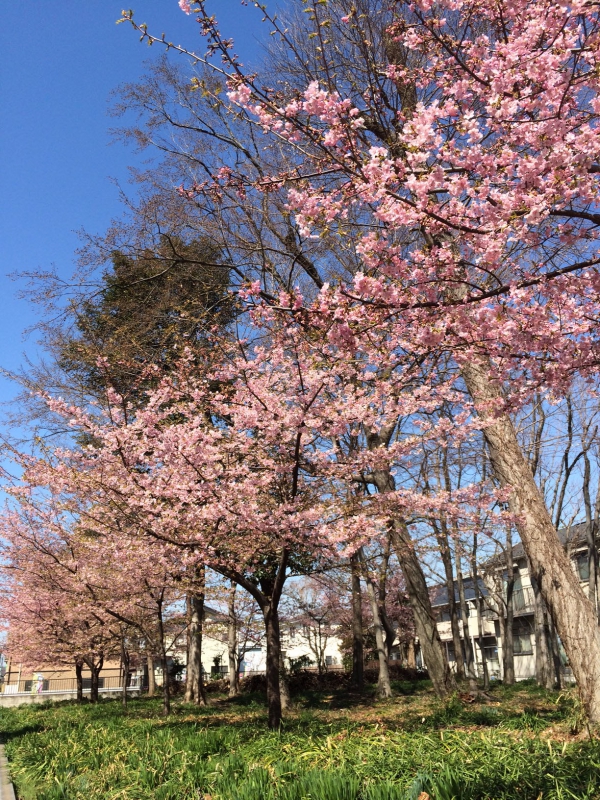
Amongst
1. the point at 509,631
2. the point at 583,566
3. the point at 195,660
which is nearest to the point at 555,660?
the point at 509,631

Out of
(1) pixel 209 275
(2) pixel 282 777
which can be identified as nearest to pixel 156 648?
(1) pixel 209 275

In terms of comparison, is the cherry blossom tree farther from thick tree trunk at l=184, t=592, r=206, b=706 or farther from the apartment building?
the apartment building

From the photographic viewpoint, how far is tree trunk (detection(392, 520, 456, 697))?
34.5 ft

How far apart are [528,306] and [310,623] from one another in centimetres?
2870

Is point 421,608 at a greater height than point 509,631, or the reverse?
point 421,608

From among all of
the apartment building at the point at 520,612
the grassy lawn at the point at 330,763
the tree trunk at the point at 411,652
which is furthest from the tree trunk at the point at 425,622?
the tree trunk at the point at 411,652

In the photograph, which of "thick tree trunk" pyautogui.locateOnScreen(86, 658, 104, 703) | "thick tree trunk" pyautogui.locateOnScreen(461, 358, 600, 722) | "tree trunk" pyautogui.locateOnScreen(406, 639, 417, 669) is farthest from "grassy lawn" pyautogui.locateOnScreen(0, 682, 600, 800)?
"tree trunk" pyautogui.locateOnScreen(406, 639, 417, 669)

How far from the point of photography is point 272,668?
8.08 m

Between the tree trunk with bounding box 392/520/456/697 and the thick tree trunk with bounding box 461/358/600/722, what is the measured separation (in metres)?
3.00

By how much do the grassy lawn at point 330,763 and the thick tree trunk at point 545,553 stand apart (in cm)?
49

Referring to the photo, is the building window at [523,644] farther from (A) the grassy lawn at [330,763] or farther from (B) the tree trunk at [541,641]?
(A) the grassy lawn at [330,763]

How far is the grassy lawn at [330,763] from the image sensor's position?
3406 millimetres

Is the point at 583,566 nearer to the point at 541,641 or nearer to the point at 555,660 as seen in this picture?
the point at 541,641

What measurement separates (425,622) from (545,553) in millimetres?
4297
